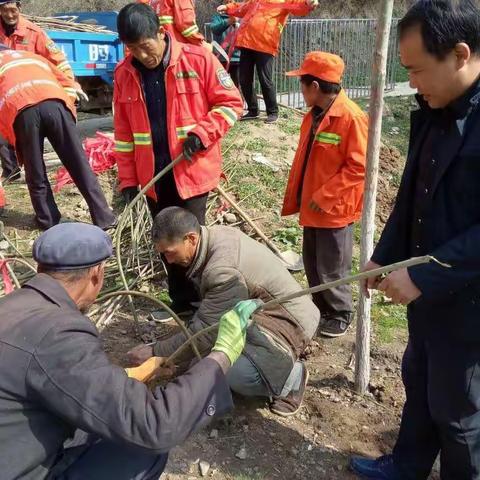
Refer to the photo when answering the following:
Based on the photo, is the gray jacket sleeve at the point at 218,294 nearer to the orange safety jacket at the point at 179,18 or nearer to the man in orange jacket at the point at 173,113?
the man in orange jacket at the point at 173,113

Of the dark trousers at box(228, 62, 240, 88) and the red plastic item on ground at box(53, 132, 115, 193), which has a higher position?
the dark trousers at box(228, 62, 240, 88)

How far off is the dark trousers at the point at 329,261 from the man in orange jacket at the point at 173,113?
0.77 metres

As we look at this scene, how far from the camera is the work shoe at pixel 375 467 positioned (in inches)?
95.4

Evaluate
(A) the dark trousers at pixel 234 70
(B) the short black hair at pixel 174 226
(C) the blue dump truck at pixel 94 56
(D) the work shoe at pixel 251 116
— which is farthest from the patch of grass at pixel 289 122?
(B) the short black hair at pixel 174 226

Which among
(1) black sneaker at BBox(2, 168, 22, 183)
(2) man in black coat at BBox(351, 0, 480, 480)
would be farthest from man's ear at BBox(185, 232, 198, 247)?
(1) black sneaker at BBox(2, 168, 22, 183)

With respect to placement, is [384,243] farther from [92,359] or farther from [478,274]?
[92,359]

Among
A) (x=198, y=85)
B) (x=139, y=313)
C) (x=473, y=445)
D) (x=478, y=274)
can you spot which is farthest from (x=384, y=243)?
(x=139, y=313)

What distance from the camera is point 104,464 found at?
1864 mm

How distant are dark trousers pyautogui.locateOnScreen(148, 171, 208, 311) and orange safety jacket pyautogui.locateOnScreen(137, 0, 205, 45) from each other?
253 centimetres

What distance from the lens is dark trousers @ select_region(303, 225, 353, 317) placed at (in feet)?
11.4

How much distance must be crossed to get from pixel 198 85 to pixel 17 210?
2.87 meters

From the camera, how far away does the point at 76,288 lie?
1728 mm

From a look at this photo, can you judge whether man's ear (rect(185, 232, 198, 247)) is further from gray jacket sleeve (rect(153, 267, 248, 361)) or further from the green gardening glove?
the green gardening glove

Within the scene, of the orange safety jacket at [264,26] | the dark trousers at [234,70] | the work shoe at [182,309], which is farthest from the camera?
the dark trousers at [234,70]
